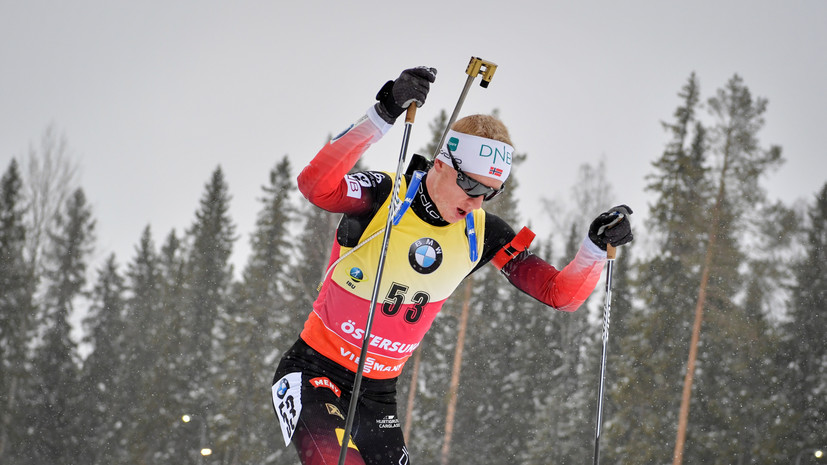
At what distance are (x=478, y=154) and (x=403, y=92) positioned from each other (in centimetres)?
64

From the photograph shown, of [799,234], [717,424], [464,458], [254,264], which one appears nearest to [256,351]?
[254,264]

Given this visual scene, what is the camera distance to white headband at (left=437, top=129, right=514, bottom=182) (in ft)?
12.1

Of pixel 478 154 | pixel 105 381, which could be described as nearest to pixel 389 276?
pixel 478 154

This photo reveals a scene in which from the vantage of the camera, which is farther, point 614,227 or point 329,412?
point 614,227

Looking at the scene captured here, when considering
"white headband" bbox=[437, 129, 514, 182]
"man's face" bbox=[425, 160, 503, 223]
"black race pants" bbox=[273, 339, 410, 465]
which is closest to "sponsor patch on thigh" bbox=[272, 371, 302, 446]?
"black race pants" bbox=[273, 339, 410, 465]

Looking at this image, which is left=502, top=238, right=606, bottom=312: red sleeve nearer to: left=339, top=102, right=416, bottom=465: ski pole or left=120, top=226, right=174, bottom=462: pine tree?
left=339, top=102, right=416, bottom=465: ski pole

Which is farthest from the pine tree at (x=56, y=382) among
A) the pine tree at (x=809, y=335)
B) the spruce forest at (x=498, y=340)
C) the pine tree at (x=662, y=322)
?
the pine tree at (x=809, y=335)

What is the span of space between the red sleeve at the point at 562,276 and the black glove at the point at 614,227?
9cm

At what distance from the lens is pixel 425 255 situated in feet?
11.9

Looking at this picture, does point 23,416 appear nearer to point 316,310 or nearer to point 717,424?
point 717,424

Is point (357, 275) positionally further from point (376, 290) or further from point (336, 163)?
point (336, 163)

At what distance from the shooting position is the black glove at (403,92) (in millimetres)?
3225

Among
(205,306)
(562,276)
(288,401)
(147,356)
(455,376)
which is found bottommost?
(147,356)

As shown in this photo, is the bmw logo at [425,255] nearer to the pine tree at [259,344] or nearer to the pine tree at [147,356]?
the pine tree at [259,344]
